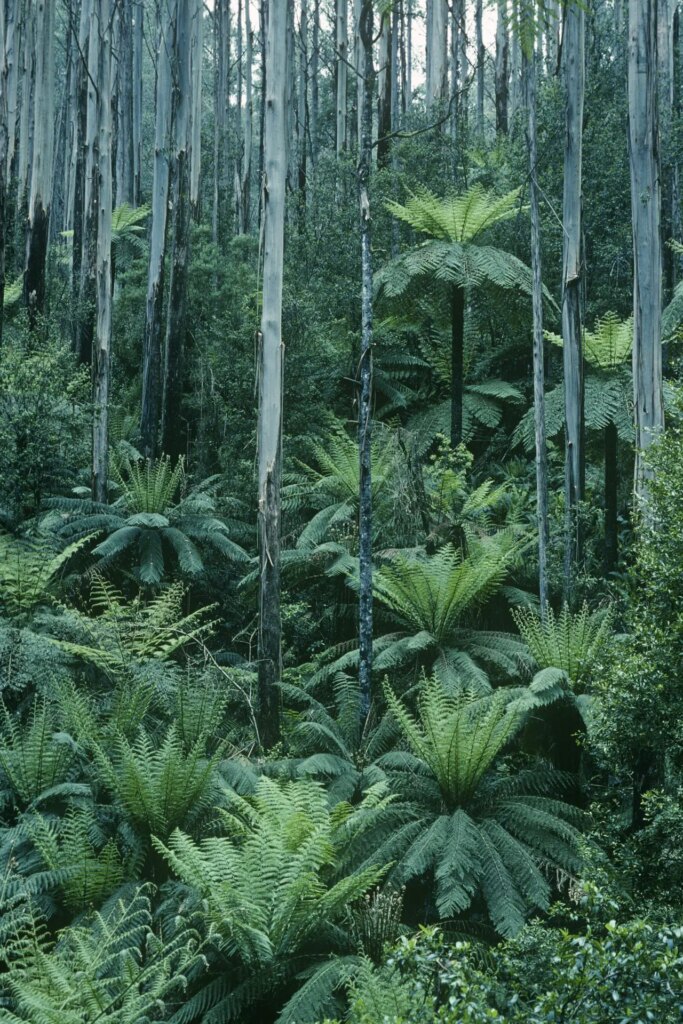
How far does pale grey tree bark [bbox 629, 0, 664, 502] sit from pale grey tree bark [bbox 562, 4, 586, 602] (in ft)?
4.17

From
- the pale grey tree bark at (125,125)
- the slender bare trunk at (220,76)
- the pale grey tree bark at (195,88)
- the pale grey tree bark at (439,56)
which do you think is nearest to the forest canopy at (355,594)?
the pale grey tree bark at (195,88)

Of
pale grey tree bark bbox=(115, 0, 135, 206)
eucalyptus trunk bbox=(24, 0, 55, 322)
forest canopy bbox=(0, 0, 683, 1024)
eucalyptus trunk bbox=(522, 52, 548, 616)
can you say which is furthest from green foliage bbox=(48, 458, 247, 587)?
pale grey tree bark bbox=(115, 0, 135, 206)

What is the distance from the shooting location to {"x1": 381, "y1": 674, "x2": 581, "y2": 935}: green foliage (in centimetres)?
545

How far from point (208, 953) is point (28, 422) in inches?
238

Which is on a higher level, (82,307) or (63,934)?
(82,307)

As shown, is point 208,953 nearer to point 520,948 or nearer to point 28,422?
point 520,948

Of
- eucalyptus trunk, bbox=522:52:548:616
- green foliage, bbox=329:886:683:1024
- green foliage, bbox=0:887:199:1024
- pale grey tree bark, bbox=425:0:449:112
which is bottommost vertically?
green foliage, bbox=0:887:199:1024

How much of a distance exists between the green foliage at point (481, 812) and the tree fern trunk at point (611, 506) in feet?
10.5

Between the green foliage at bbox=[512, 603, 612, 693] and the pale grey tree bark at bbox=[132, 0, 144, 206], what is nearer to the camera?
the green foliage at bbox=[512, 603, 612, 693]

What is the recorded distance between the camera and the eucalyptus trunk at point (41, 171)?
537 inches

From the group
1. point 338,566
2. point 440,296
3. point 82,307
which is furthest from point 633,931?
point 82,307

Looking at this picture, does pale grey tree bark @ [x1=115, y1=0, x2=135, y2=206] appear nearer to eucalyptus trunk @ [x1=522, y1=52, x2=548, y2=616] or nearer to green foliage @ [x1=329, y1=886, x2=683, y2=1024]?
eucalyptus trunk @ [x1=522, y1=52, x2=548, y2=616]

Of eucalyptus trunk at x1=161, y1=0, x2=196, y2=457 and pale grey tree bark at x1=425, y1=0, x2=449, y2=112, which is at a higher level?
pale grey tree bark at x1=425, y1=0, x2=449, y2=112

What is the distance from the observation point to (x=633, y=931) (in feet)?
10.6
